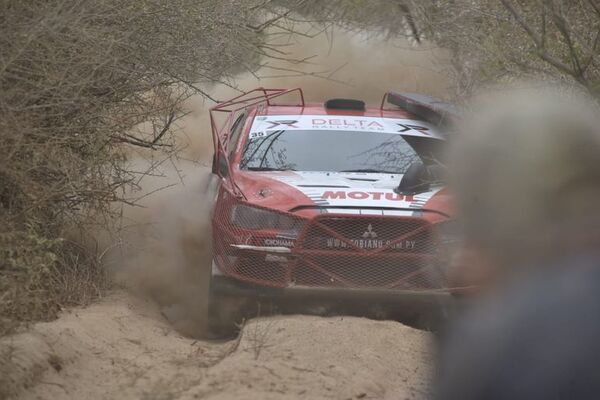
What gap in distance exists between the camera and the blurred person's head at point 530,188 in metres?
2.55

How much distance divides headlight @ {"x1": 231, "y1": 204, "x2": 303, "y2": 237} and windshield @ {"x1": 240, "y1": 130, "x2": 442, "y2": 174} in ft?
2.91

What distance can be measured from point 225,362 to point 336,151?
3553mm

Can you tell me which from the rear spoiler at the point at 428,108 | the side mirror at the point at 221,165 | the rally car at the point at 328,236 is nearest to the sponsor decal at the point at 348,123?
the rear spoiler at the point at 428,108

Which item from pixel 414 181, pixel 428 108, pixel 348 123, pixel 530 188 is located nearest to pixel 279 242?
pixel 414 181

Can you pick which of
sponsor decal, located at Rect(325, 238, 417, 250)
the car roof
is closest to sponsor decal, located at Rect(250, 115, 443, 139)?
the car roof

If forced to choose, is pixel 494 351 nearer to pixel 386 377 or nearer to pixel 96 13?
pixel 386 377

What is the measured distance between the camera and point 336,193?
8156 mm

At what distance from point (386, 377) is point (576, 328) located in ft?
13.1

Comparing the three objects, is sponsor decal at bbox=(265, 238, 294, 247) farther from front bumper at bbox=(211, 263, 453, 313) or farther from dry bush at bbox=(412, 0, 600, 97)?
dry bush at bbox=(412, 0, 600, 97)

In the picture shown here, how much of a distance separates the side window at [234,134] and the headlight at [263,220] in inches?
52.4

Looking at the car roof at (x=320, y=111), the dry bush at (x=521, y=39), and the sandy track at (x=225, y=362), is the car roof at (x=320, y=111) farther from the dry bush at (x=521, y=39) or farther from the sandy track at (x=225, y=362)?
the sandy track at (x=225, y=362)

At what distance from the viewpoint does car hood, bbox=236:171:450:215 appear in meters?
7.96

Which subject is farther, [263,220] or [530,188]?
[263,220]

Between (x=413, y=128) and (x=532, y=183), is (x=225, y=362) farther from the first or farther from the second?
(x=413, y=128)
